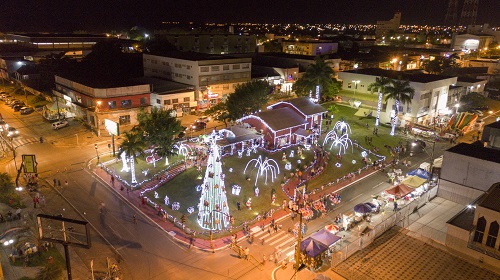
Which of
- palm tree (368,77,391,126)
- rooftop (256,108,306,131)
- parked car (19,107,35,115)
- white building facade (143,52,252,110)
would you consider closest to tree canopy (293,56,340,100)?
palm tree (368,77,391,126)

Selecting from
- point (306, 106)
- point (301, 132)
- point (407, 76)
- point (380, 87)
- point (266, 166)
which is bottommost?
point (266, 166)

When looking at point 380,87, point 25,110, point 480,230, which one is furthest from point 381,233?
point 25,110

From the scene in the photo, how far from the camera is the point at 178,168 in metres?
43.4

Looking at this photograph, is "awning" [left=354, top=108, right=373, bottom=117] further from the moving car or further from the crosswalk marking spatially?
the moving car

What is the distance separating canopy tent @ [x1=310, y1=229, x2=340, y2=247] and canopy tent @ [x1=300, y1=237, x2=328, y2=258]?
929 mm

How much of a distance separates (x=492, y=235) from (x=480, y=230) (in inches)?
29.5

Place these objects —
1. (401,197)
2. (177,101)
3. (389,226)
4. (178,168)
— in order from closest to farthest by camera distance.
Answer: (389,226) < (401,197) < (178,168) < (177,101)

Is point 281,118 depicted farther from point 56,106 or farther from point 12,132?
point 56,106

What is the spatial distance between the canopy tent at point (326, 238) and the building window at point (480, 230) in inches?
376

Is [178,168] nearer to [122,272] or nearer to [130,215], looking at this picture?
[130,215]

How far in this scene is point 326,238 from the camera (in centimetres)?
2867

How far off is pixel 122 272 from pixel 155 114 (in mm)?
22313

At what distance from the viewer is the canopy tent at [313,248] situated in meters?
26.5

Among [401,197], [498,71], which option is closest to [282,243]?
[401,197]
